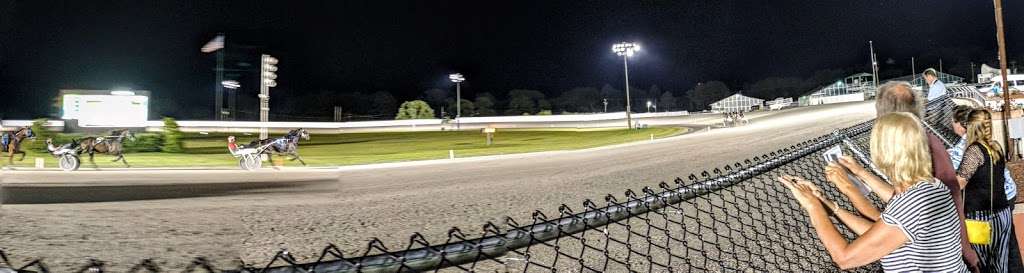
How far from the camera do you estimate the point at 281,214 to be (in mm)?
8008

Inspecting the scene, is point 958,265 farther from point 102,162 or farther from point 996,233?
point 102,162

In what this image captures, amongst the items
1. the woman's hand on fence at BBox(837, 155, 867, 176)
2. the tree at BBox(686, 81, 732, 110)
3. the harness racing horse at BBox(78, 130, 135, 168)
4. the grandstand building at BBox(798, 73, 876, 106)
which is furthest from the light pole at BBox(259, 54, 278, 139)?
the tree at BBox(686, 81, 732, 110)

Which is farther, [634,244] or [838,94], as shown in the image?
[838,94]

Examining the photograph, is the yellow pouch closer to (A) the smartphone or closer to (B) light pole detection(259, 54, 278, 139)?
(A) the smartphone

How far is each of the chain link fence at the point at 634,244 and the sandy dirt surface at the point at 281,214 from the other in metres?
0.59

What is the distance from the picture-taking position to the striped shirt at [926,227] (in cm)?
189

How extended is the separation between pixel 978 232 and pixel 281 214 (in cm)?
764

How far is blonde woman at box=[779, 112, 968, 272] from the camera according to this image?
188 cm

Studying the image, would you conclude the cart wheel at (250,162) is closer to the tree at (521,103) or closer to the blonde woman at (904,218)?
the blonde woman at (904,218)

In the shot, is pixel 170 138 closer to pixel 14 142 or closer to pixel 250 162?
pixel 14 142

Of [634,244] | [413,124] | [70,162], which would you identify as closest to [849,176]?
[634,244]

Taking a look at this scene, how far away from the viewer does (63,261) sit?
4.99 m

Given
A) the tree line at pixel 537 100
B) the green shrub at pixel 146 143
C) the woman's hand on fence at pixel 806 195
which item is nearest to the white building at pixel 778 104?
the tree line at pixel 537 100

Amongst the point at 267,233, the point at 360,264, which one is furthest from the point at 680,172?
the point at 360,264
